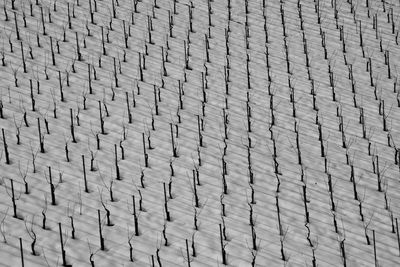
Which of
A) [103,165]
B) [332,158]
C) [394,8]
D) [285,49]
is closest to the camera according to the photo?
[103,165]

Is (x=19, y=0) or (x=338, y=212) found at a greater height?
(x=338, y=212)

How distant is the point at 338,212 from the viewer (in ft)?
23.3

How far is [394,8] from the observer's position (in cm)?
1168

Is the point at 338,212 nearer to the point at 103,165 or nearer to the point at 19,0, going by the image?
the point at 103,165

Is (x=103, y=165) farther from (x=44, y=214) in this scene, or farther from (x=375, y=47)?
(x=375, y=47)

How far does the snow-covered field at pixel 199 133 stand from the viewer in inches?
257

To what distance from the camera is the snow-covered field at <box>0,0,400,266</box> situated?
653 cm

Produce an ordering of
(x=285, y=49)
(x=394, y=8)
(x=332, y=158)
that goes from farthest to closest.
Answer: (x=394, y=8)
(x=285, y=49)
(x=332, y=158)

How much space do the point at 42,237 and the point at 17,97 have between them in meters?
2.56

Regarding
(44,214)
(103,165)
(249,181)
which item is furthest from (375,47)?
(44,214)

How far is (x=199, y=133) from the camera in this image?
802 centimetres

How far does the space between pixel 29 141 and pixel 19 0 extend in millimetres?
3836

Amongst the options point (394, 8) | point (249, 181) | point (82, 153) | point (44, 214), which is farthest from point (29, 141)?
point (394, 8)

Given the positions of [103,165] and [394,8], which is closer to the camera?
[103,165]
